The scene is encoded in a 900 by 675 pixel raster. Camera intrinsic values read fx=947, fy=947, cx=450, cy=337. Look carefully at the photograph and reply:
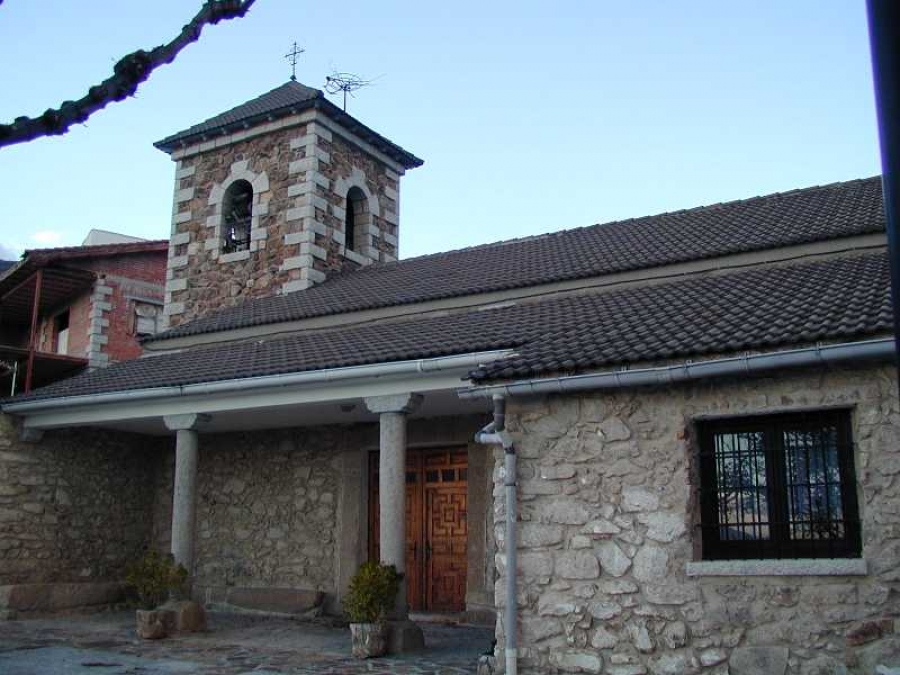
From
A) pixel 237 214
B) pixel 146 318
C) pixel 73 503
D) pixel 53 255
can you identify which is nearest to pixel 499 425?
pixel 73 503

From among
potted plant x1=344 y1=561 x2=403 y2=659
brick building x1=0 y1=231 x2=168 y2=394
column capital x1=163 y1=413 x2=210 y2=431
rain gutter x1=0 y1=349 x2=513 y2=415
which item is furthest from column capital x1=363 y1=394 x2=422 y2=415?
brick building x1=0 y1=231 x2=168 y2=394

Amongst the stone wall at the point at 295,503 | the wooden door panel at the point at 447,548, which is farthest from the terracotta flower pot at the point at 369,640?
the wooden door panel at the point at 447,548

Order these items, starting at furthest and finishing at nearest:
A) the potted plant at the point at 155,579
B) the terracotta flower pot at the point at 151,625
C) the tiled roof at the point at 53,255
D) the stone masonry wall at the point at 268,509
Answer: the tiled roof at the point at 53,255
the stone masonry wall at the point at 268,509
the potted plant at the point at 155,579
the terracotta flower pot at the point at 151,625

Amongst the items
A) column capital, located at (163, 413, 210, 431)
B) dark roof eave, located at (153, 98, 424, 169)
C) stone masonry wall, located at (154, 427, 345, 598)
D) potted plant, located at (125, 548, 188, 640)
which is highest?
dark roof eave, located at (153, 98, 424, 169)

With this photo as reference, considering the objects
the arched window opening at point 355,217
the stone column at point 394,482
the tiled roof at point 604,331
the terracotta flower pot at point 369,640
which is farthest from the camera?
the arched window opening at point 355,217

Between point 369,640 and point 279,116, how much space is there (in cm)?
1010

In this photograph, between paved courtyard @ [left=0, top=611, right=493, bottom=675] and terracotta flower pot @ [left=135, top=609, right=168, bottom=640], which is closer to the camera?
paved courtyard @ [left=0, top=611, right=493, bottom=675]

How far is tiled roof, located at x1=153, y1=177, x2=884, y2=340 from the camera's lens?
10.7 metres

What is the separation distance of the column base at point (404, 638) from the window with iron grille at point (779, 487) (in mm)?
3272

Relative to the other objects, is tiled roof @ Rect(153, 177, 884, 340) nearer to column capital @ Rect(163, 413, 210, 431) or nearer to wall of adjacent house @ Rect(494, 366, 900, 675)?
column capital @ Rect(163, 413, 210, 431)

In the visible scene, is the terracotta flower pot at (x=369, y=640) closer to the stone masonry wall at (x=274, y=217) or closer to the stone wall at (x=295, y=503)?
the stone wall at (x=295, y=503)

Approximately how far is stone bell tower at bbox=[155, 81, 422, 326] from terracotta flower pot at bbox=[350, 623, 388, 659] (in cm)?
750

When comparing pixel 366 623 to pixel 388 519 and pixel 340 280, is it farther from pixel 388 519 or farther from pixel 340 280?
pixel 340 280

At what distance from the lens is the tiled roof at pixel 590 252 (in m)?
10.7
